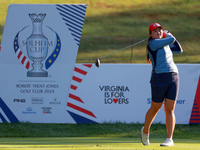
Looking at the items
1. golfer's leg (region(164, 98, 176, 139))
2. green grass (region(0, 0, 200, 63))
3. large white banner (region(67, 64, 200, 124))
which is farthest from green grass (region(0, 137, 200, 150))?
green grass (region(0, 0, 200, 63))

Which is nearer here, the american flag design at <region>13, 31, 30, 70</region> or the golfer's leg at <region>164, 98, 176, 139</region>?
the golfer's leg at <region>164, 98, 176, 139</region>

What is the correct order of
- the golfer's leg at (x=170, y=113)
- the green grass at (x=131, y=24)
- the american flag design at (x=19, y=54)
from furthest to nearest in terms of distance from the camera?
the green grass at (x=131, y=24) → the american flag design at (x=19, y=54) → the golfer's leg at (x=170, y=113)

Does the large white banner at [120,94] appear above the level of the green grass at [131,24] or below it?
above

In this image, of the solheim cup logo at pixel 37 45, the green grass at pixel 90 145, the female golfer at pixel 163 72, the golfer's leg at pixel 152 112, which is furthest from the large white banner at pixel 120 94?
the female golfer at pixel 163 72

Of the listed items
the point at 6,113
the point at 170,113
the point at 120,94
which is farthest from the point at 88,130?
the point at 170,113

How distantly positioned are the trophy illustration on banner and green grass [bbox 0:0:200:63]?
41.7ft

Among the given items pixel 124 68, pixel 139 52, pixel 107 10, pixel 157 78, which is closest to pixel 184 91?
pixel 124 68

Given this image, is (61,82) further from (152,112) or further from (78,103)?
(152,112)

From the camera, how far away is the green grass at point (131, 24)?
2603cm

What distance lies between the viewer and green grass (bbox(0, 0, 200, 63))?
2603 centimetres

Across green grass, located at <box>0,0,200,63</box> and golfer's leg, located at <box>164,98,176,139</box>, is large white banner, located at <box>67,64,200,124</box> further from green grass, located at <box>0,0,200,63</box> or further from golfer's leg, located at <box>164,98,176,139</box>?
green grass, located at <box>0,0,200,63</box>

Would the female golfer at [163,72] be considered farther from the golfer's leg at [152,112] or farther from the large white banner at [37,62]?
the large white banner at [37,62]

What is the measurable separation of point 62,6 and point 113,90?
2.12m

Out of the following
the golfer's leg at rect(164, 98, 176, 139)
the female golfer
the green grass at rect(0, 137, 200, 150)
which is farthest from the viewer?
the golfer's leg at rect(164, 98, 176, 139)
